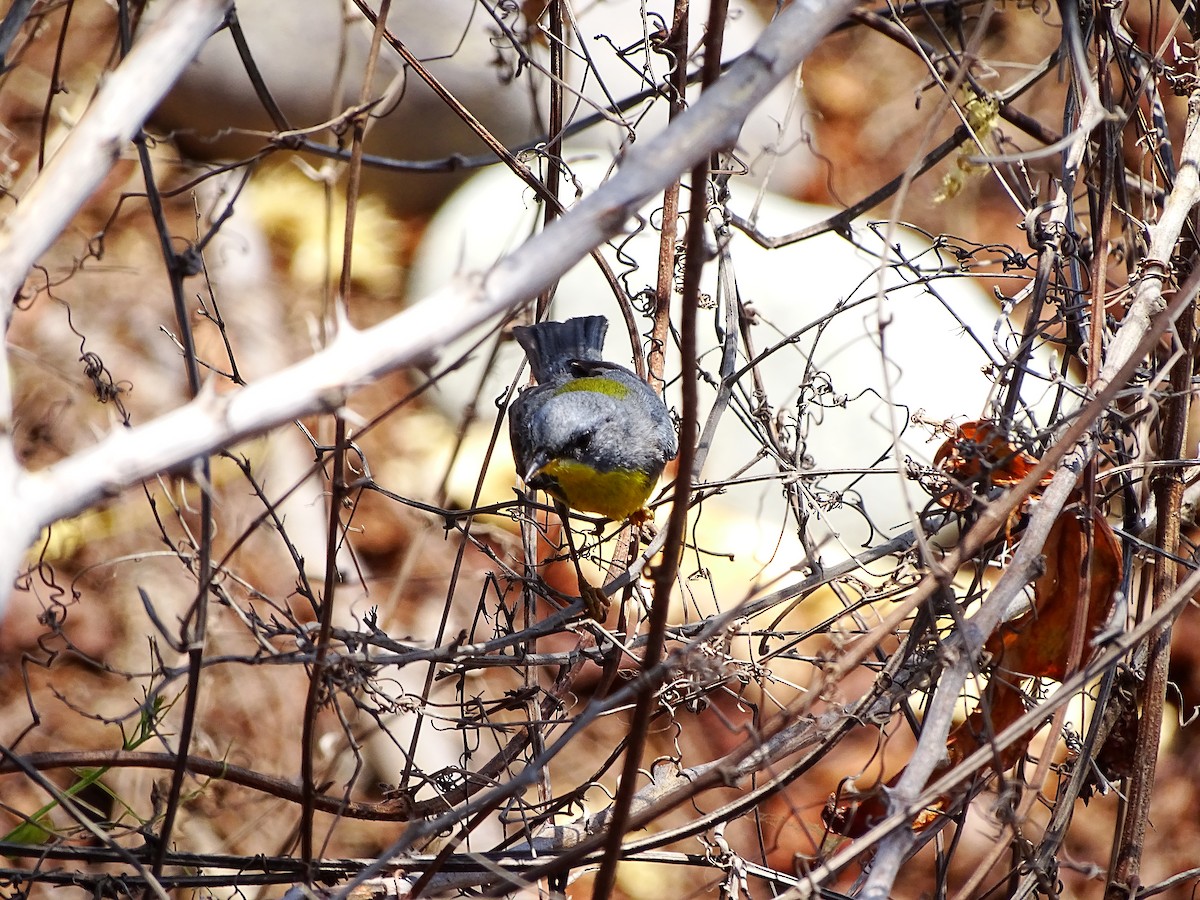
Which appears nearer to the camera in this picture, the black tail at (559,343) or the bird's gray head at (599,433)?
the bird's gray head at (599,433)

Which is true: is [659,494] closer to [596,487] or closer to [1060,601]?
[596,487]

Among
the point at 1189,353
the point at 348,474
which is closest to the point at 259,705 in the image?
the point at 348,474

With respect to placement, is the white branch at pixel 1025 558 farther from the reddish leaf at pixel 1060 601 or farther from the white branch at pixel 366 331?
the white branch at pixel 366 331

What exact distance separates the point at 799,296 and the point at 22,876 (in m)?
4.55

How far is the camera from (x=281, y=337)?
586 cm

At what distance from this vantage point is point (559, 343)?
3354 millimetres

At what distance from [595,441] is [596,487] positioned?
0.13 meters

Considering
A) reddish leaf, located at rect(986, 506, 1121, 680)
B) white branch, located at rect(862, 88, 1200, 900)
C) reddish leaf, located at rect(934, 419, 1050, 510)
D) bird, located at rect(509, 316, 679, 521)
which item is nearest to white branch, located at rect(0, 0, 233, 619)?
white branch, located at rect(862, 88, 1200, 900)

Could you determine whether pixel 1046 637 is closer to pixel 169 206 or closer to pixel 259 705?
pixel 259 705

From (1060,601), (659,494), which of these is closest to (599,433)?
(659,494)

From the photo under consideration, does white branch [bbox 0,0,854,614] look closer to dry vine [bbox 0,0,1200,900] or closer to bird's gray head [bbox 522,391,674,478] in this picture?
dry vine [bbox 0,0,1200,900]

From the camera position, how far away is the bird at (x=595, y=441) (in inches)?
114

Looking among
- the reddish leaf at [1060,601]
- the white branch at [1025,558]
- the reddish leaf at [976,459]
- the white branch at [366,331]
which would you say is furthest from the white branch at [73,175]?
the reddish leaf at [1060,601]

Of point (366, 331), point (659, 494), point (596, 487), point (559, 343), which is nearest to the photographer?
point (366, 331)
